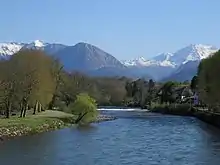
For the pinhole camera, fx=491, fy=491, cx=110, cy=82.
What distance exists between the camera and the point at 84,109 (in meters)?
86.6

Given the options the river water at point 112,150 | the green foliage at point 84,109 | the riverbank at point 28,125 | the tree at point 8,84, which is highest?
the tree at point 8,84

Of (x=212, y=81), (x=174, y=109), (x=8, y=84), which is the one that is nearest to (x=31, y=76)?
(x=8, y=84)

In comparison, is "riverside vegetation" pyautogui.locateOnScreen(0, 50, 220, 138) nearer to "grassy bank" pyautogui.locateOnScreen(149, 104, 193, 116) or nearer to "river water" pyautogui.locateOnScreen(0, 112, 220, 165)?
"river water" pyautogui.locateOnScreen(0, 112, 220, 165)

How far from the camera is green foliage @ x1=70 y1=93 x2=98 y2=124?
85750 millimetres

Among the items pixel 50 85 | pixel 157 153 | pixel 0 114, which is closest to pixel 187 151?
pixel 157 153

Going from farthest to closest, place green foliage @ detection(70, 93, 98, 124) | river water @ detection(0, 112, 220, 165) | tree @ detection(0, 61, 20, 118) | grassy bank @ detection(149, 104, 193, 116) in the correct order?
grassy bank @ detection(149, 104, 193, 116), green foliage @ detection(70, 93, 98, 124), tree @ detection(0, 61, 20, 118), river water @ detection(0, 112, 220, 165)

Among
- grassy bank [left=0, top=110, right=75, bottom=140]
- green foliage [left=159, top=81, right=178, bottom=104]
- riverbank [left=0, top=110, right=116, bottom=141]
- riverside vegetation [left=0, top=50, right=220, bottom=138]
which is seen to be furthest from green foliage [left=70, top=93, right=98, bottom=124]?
green foliage [left=159, top=81, right=178, bottom=104]

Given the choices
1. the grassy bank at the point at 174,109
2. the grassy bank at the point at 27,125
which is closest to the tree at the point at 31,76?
the grassy bank at the point at 27,125

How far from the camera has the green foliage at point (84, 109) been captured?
85.8 metres

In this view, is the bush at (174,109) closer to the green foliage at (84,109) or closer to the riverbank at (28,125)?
the green foliage at (84,109)

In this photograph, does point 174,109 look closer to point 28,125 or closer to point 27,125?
point 28,125

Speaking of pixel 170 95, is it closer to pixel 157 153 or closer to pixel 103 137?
pixel 103 137

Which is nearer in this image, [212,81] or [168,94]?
[212,81]

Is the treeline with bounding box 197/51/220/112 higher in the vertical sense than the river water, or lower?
higher
